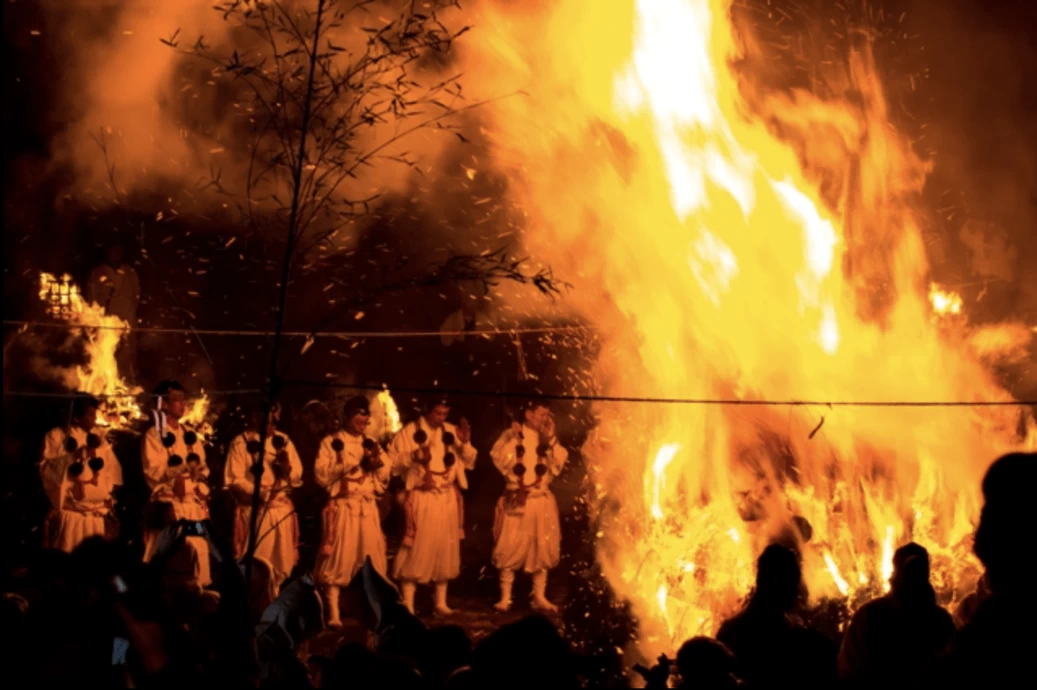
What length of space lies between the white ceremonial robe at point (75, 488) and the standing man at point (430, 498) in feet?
7.81

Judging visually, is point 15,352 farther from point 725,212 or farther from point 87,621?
point 87,621

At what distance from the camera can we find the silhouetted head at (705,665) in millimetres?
3369

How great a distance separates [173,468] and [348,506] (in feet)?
4.79

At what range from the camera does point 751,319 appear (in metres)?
9.84

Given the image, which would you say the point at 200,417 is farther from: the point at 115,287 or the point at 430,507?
the point at 430,507

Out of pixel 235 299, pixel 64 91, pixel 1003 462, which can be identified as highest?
pixel 64 91

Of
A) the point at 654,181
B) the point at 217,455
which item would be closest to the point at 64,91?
the point at 217,455

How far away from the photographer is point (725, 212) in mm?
9781

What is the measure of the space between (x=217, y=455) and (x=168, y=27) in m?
4.34

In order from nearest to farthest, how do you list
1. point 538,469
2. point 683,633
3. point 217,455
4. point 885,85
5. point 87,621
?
point 87,621
point 683,633
point 538,469
point 885,85
point 217,455

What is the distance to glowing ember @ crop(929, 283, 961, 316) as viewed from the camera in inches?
445

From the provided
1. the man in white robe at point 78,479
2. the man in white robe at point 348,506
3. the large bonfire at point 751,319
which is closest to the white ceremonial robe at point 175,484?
the man in white robe at point 78,479

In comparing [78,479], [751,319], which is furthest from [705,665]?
[78,479]

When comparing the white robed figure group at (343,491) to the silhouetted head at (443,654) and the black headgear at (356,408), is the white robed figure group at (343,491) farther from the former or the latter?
the silhouetted head at (443,654)
